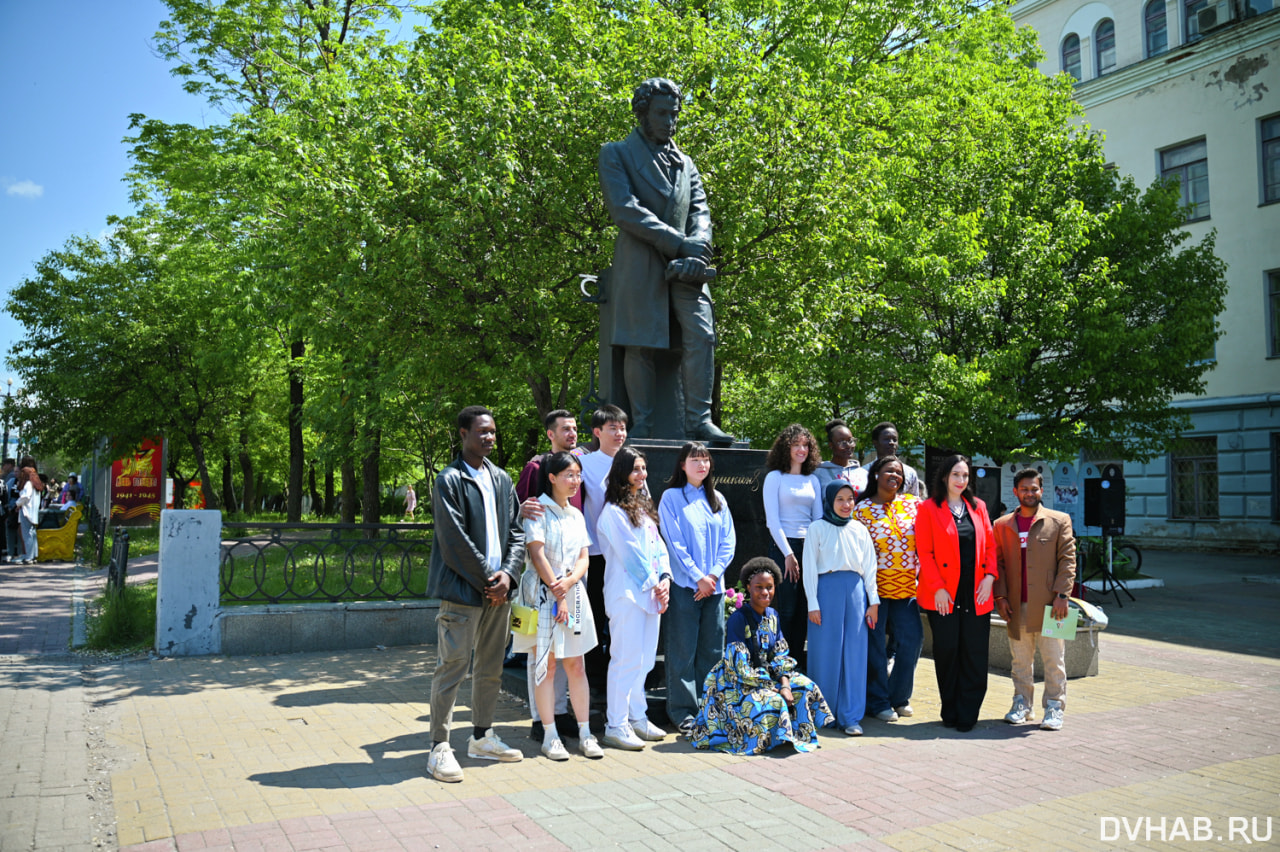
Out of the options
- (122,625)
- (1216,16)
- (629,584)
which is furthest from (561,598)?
(1216,16)

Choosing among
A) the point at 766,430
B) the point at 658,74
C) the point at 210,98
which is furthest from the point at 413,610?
the point at 210,98

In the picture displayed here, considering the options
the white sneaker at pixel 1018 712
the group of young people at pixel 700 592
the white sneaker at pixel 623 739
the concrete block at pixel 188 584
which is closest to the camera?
the group of young people at pixel 700 592

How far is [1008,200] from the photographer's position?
1742 cm

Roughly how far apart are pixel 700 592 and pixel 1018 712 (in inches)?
103

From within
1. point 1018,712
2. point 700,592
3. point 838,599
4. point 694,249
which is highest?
point 694,249

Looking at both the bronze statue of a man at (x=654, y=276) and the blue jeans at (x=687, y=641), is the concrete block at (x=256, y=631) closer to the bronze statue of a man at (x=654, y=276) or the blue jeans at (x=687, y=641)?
the bronze statue of a man at (x=654, y=276)

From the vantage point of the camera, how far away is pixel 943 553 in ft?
23.5

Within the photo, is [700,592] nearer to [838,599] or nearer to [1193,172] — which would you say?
[838,599]

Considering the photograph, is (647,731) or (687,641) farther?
(687,641)

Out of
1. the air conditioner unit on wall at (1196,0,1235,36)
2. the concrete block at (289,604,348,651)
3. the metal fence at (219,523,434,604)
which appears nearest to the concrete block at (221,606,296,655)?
the concrete block at (289,604,348,651)

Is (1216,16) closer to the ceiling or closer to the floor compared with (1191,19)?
closer to the floor

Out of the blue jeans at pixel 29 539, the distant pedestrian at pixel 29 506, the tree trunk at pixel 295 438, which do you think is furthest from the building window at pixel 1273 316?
the blue jeans at pixel 29 539

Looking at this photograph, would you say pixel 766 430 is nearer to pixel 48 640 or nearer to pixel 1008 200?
pixel 1008 200

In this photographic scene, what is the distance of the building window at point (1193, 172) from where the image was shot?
2709 cm
